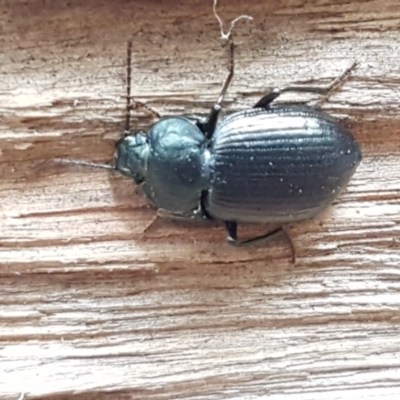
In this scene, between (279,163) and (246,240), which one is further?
(246,240)

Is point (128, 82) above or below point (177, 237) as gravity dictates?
above

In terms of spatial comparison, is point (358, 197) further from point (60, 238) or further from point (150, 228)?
point (60, 238)

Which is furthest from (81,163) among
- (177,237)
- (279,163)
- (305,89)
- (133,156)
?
(305,89)

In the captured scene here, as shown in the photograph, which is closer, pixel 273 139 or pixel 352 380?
pixel 273 139

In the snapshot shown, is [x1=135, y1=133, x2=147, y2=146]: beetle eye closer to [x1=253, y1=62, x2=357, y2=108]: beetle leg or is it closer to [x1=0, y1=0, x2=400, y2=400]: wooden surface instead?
[x1=0, y1=0, x2=400, y2=400]: wooden surface

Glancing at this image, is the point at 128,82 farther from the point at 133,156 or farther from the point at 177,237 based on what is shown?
the point at 177,237

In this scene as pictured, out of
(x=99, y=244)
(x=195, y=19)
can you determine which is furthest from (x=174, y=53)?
(x=99, y=244)
